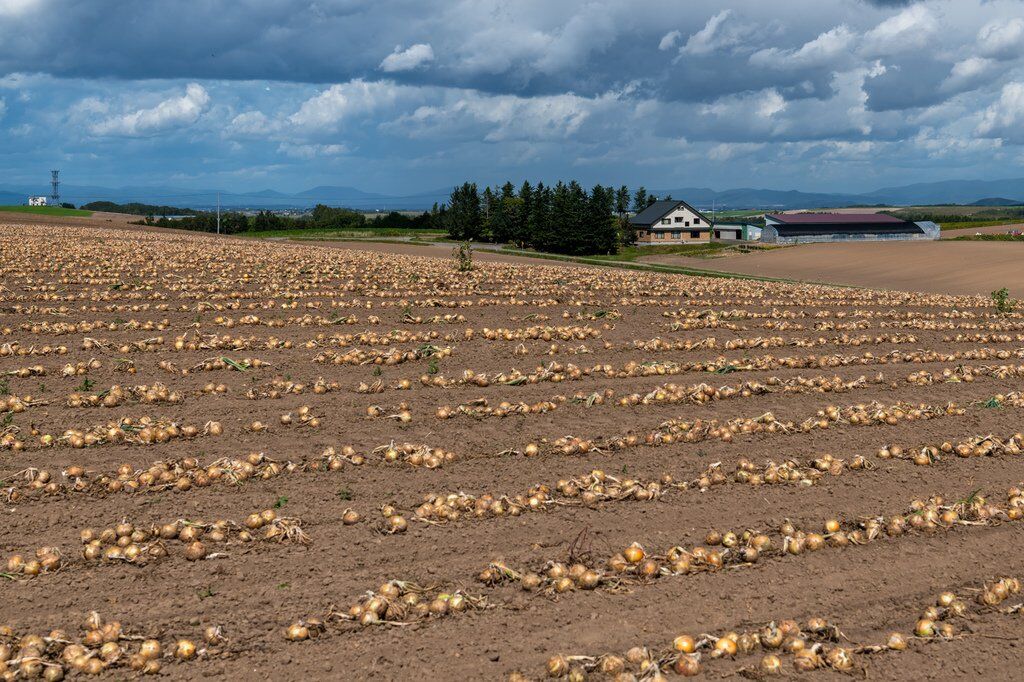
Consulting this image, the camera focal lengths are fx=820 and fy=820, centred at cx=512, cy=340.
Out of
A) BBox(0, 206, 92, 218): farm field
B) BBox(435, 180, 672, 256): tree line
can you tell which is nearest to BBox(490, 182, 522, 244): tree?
BBox(435, 180, 672, 256): tree line

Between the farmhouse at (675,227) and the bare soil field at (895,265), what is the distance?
28.8m

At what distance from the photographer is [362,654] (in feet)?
20.9

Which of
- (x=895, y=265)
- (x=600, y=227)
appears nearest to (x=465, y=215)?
(x=600, y=227)

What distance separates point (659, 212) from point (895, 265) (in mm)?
55676

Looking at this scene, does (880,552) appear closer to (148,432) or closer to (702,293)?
(148,432)

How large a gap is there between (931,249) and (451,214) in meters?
62.9

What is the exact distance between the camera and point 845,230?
104 m

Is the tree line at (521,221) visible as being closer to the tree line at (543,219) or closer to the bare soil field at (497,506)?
the tree line at (543,219)

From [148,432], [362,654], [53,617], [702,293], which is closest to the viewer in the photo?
[362,654]

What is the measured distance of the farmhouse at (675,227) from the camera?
111688mm

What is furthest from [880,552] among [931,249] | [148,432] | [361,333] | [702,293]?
[931,249]

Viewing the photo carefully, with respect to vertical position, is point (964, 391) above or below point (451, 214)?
below

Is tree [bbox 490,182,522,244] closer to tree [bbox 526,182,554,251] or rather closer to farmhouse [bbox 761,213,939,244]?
tree [bbox 526,182,554,251]

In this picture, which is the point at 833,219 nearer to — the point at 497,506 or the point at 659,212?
the point at 659,212
